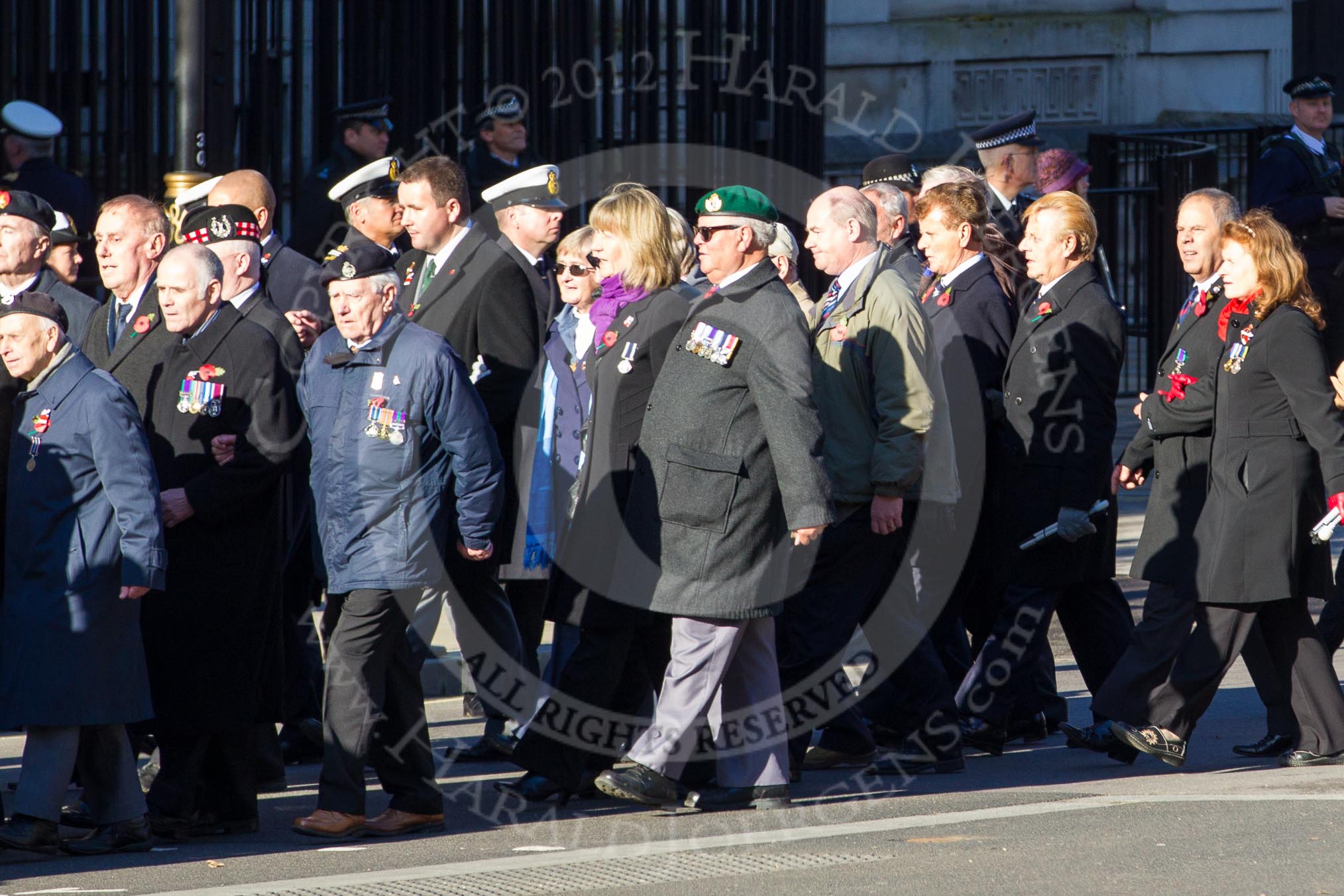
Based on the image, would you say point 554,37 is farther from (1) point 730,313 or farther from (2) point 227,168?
(1) point 730,313

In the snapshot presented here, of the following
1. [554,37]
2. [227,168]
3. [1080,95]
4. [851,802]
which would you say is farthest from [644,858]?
[1080,95]

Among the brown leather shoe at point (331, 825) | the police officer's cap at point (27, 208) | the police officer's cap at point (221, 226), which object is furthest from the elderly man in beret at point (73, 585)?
the police officer's cap at point (27, 208)

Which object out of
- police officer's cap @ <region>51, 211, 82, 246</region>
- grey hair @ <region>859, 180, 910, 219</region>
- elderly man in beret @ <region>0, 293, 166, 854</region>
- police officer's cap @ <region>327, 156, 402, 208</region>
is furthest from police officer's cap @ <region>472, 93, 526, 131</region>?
elderly man in beret @ <region>0, 293, 166, 854</region>

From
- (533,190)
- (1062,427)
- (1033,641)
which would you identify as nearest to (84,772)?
(533,190)

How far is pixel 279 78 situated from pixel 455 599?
12.1 feet

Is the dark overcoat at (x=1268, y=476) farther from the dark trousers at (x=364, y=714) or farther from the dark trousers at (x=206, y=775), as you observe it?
the dark trousers at (x=206, y=775)

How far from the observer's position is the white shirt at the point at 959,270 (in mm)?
7902

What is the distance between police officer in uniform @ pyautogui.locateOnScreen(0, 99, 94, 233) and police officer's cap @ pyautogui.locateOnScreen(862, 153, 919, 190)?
11.3ft

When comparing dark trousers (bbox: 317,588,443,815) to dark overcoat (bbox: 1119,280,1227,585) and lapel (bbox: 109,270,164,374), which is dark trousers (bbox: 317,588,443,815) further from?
dark overcoat (bbox: 1119,280,1227,585)

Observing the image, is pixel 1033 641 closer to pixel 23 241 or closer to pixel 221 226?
pixel 221 226

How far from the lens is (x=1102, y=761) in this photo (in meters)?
7.37

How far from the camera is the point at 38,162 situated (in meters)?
9.52

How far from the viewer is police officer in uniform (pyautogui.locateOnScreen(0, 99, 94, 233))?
30.9 ft

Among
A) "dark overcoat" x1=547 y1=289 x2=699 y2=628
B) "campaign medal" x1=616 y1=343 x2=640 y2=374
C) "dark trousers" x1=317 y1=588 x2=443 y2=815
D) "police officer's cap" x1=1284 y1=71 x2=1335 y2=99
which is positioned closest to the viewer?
"dark trousers" x1=317 y1=588 x2=443 y2=815
